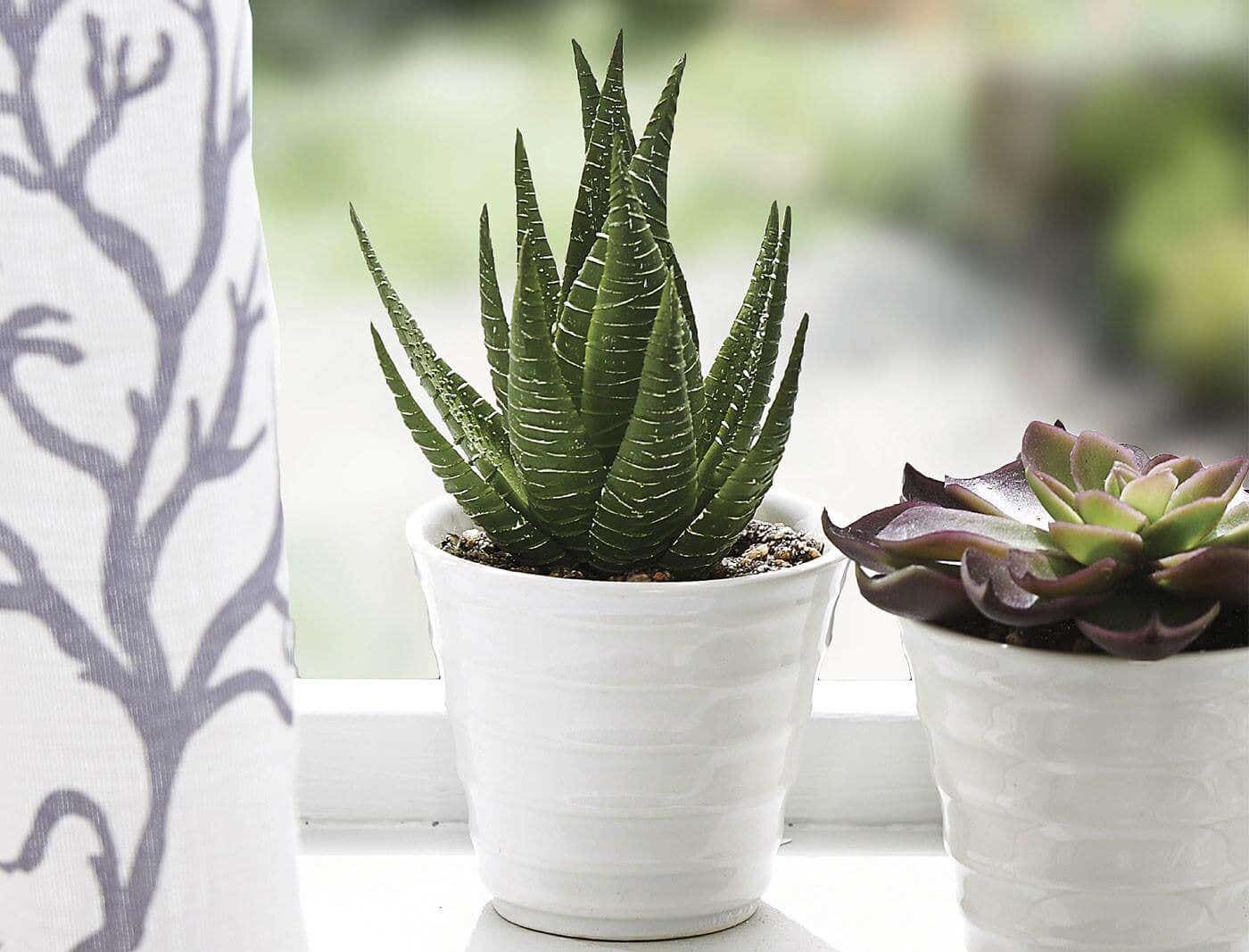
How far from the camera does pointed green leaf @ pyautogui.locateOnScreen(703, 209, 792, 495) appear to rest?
0.54 metres

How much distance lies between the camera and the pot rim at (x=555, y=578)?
52 centimetres

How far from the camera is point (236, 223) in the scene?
1.40ft

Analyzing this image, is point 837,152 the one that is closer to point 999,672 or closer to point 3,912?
point 999,672

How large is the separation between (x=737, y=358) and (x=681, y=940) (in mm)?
249

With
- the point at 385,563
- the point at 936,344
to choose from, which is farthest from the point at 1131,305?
the point at 385,563

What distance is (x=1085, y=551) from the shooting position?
46 cm

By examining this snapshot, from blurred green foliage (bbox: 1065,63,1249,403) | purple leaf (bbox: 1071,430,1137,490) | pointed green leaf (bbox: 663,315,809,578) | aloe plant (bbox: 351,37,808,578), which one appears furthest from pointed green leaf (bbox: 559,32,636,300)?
blurred green foliage (bbox: 1065,63,1249,403)

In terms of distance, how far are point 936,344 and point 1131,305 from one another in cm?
11

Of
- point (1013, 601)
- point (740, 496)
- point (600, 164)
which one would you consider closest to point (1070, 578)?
point (1013, 601)

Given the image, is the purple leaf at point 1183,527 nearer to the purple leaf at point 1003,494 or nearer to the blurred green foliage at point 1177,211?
the purple leaf at point 1003,494

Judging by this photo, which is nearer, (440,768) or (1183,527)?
(1183,527)

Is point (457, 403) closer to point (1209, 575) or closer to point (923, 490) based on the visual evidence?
point (923, 490)

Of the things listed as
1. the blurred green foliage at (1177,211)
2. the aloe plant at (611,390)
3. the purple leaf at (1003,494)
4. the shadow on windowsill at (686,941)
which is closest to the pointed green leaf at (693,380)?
the aloe plant at (611,390)

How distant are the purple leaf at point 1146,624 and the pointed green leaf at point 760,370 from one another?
0.52 feet
